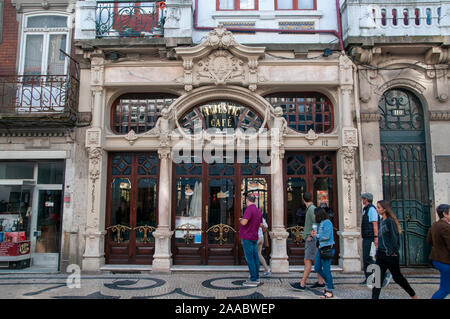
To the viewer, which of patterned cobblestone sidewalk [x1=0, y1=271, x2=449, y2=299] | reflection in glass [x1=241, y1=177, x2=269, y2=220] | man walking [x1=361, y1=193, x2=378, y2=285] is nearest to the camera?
patterned cobblestone sidewalk [x1=0, y1=271, x2=449, y2=299]

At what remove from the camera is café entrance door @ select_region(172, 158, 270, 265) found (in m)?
8.88

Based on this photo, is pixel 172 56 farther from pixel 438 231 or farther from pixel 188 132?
pixel 438 231

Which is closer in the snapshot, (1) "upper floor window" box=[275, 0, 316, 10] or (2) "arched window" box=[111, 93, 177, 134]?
(2) "arched window" box=[111, 93, 177, 134]

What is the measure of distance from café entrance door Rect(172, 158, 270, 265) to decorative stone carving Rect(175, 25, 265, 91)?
2.09 metres

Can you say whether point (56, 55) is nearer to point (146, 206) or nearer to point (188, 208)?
point (146, 206)

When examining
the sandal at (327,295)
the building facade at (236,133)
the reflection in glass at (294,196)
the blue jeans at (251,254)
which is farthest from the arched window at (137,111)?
the sandal at (327,295)

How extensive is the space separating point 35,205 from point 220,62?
20.2 feet

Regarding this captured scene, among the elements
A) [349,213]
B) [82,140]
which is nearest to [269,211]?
[349,213]

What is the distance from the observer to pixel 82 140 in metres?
9.05

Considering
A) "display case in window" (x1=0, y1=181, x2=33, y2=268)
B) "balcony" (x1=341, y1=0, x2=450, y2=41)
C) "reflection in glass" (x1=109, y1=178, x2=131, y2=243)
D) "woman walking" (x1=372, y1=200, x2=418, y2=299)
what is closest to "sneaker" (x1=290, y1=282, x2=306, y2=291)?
"woman walking" (x1=372, y1=200, x2=418, y2=299)

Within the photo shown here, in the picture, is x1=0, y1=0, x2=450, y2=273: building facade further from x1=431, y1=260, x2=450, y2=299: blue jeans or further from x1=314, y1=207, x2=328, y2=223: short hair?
x1=431, y1=260, x2=450, y2=299: blue jeans

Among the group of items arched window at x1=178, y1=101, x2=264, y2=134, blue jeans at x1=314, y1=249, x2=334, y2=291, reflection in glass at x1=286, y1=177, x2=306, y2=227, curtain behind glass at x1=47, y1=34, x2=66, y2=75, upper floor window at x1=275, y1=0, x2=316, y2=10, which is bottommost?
blue jeans at x1=314, y1=249, x2=334, y2=291

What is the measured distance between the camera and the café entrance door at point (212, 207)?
8875 millimetres
